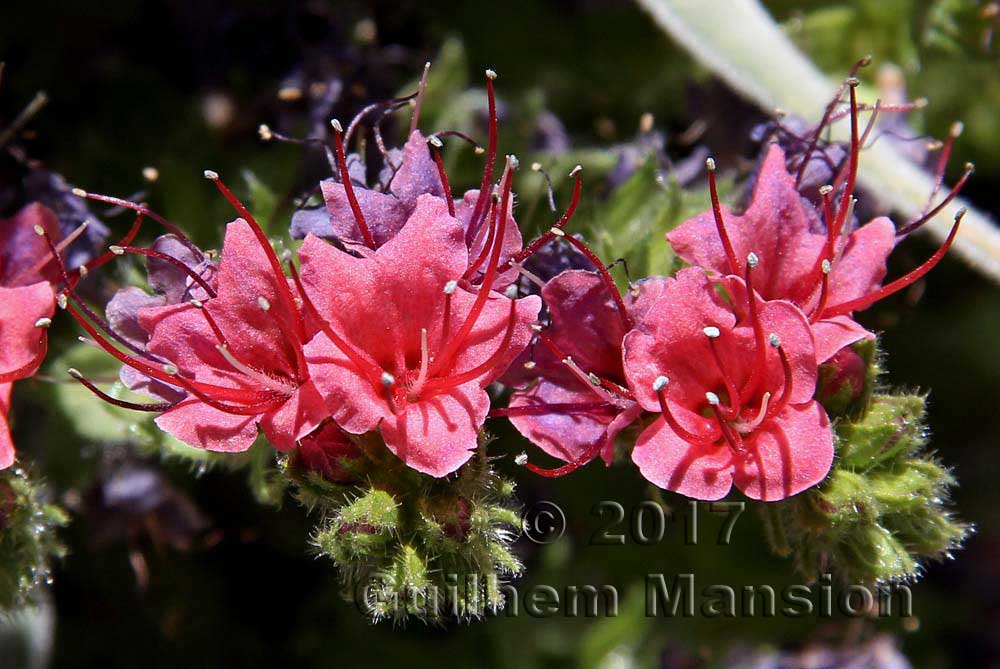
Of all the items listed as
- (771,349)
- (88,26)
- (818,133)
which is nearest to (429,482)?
(771,349)

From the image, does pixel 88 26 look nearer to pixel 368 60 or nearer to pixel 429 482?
pixel 368 60

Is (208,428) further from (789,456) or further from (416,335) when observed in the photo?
(789,456)

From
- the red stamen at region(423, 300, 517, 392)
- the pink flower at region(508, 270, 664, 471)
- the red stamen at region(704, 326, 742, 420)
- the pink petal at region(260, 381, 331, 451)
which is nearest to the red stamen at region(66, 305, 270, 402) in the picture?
the pink petal at region(260, 381, 331, 451)

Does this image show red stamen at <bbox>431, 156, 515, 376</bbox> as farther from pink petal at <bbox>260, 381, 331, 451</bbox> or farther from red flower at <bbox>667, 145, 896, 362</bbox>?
red flower at <bbox>667, 145, 896, 362</bbox>

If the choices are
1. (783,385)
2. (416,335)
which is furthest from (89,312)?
(783,385)

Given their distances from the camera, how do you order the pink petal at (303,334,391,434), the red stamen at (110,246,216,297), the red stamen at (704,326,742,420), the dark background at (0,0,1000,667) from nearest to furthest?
the pink petal at (303,334,391,434)
the red stamen at (704,326,742,420)
the red stamen at (110,246,216,297)
the dark background at (0,0,1000,667)

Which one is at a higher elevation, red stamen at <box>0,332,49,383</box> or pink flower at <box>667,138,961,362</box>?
pink flower at <box>667,138,961,362</box>
